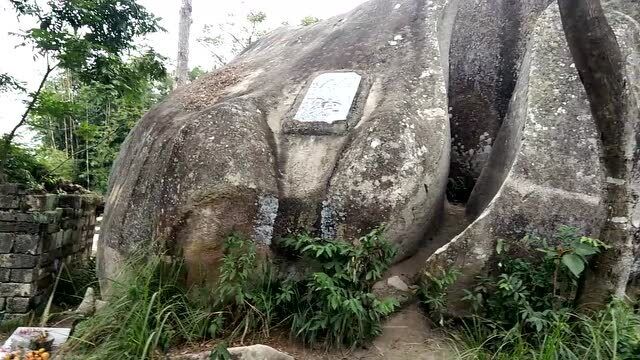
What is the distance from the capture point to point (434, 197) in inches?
155

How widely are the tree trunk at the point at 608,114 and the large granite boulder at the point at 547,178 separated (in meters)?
0.43

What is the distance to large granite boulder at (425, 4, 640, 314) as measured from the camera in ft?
11.2

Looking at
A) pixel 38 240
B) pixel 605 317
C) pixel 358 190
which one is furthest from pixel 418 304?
pixel 38 240

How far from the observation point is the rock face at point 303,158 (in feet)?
11.7

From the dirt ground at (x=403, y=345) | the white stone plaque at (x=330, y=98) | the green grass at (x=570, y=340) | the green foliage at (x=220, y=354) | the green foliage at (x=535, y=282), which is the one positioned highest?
the white stone plaque at (x=330, y=98)

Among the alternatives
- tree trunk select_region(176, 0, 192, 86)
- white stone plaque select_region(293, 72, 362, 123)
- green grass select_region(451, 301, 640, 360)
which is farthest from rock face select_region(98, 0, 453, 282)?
tree trunk select_region(176, 0, 192, 86)

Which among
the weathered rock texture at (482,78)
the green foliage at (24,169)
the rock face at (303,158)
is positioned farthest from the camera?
the green foliage at (24,169)

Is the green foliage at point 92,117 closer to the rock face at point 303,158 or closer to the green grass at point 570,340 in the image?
the rock face at point 303,158

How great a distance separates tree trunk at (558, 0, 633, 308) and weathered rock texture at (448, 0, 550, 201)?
201 cm

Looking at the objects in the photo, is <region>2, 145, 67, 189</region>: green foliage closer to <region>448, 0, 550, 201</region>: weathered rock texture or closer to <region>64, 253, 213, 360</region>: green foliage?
<region>64, 253, 213, 360</region>: green foliage

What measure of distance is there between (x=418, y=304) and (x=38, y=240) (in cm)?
448

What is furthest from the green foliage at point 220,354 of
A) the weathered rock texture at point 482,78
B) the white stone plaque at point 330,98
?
the weathered rock texture at point 482,78

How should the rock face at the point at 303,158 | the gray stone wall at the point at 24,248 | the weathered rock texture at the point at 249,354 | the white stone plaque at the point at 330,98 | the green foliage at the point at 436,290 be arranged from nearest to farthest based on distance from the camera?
1. the weathered rock texture at the point at 249,354
2. the green foliage at the point at 436,290
3. the rock face at the point at 303,158
4. the white stone plaque at the point at 330,98
5. the gray stone wall at the point at 24,248

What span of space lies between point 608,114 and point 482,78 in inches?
95.2
